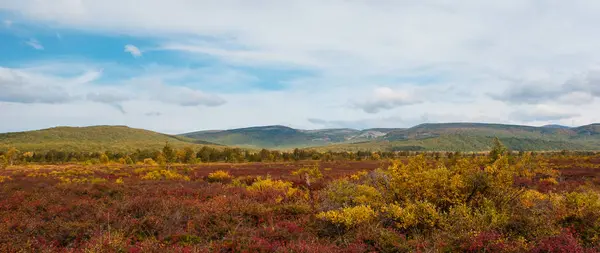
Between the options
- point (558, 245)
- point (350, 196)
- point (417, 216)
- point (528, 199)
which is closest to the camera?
point (558, 245)

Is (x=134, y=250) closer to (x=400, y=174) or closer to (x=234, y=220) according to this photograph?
(x=234, y=220)

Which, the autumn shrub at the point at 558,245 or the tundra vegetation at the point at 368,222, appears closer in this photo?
the autumn shrub at the point at 558,245

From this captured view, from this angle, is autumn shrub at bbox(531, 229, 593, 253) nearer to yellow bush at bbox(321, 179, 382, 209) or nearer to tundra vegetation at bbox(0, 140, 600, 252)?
tundra vegetation at bbox(0, 140, 600, 252)

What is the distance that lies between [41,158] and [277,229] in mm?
114997

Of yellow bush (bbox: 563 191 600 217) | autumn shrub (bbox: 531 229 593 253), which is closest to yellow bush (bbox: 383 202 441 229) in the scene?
autumn shrub (bbox: 531 229 593 253)

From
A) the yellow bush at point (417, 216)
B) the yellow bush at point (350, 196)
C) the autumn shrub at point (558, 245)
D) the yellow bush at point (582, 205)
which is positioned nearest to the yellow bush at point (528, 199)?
the yellow bush at point (582, 205)

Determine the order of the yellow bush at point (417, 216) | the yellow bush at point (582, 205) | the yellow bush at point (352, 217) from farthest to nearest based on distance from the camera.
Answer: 1. the yellow bush at point (352, 217)
2. the yellow bush at point (582, 205)
3. the yellow bush at point (417, 216)

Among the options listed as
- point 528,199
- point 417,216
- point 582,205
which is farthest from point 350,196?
point 582,205

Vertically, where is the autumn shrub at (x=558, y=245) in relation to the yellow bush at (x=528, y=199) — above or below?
below

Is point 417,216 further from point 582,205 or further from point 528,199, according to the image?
point 582,205

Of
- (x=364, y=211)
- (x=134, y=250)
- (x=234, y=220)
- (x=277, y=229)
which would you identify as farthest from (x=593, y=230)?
(x=134, y=250)

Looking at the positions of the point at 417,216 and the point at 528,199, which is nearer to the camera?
the point at 417,216

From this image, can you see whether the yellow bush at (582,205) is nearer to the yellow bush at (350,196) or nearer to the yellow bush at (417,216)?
the yellow bush at (417,216)

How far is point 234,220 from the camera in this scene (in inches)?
425
